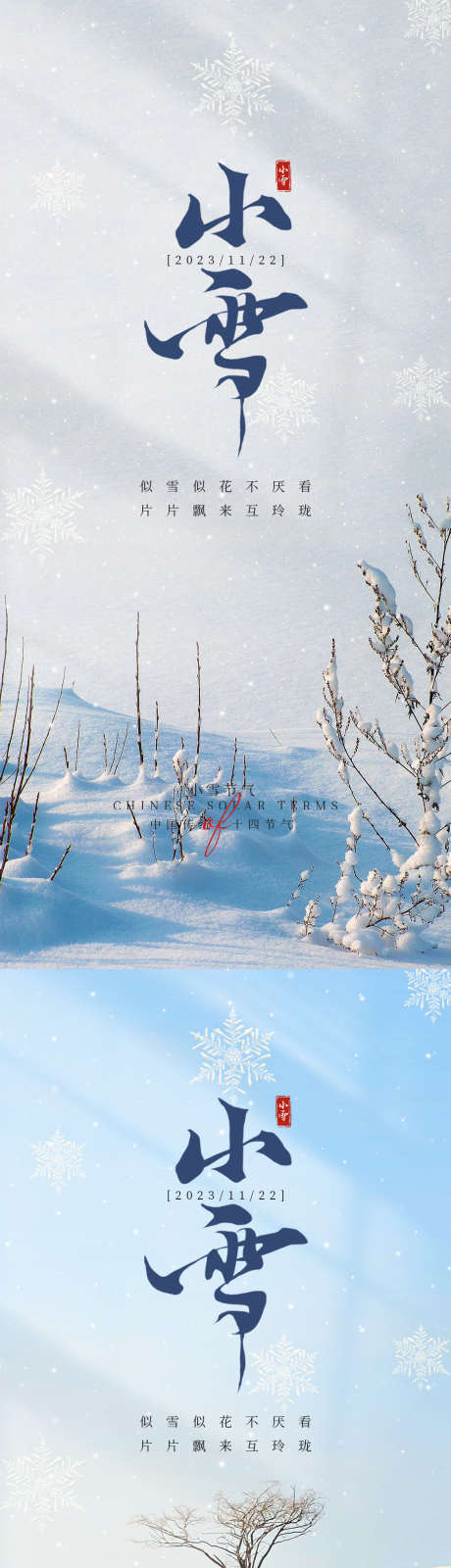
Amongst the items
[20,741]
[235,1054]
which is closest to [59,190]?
[20,741]

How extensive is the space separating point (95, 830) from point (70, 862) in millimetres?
63

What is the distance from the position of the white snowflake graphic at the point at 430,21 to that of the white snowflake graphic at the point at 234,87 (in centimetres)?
24

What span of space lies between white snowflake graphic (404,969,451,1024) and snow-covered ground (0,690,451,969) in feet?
0.08

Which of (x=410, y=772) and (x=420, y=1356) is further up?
(x=410, y=772)

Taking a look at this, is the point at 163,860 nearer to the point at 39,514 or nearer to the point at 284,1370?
the point at 39,514

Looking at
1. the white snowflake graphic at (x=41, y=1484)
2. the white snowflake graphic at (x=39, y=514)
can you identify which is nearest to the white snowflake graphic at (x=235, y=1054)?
the white snowflake graphic at (x=41, y=1484)

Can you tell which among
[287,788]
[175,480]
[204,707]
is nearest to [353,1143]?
[287,788]

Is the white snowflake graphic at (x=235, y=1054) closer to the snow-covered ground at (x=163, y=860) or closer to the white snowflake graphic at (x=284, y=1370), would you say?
the snow-covered ground at (x=163, y=860)

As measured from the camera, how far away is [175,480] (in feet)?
6.00

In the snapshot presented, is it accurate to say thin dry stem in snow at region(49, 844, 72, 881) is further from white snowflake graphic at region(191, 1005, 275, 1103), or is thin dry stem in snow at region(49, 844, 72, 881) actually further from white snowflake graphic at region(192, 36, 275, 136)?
white snowflake graphic at region(192, 36, 275, 136)

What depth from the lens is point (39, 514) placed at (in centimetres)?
188

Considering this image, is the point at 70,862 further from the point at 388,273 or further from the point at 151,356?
the point at 388,273

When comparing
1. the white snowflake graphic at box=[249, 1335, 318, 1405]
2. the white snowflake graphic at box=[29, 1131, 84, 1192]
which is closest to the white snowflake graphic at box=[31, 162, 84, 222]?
the white snowflake graphic at box=[29, 1131, 84, 1192]

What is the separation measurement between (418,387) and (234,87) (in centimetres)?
52
